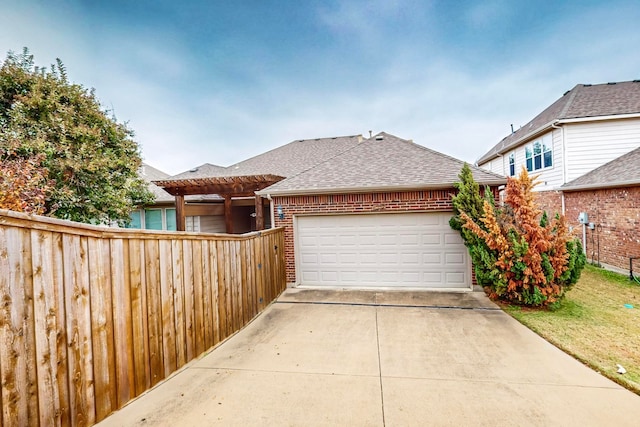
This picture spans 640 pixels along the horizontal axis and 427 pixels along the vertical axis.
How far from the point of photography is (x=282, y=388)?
329 centimetres

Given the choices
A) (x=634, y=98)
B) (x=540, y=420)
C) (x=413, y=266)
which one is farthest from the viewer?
(x=634, y=98)

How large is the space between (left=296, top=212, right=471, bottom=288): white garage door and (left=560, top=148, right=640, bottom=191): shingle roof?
5.15m

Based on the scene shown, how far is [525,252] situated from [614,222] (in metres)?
5.63

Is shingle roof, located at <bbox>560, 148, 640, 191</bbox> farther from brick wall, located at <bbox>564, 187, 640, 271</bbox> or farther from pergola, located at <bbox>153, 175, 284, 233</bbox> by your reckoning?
pergola, located at <bbox>153, 175, 284, 233</bbox>

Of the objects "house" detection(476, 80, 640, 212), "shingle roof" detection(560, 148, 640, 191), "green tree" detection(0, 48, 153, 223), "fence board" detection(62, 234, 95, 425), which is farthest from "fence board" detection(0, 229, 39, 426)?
"house" detection(476, 80, 640, 212)

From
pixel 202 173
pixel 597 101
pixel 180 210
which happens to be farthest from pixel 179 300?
pixel 597 101

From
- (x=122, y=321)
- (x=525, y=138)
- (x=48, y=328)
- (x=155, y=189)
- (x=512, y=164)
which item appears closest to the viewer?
(x=48, y=328)

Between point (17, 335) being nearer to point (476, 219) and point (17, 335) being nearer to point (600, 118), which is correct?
point (476, 219)

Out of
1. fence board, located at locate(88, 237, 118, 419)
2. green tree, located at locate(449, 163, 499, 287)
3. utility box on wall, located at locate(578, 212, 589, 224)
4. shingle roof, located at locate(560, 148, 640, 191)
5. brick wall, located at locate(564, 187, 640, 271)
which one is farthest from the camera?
utility box on wall, located at locate(578, 212, 589, 224)

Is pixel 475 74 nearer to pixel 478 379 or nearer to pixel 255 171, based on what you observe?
pixel 255 171

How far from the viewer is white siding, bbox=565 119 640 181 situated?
11359 millimetres

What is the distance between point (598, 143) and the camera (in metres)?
11.5

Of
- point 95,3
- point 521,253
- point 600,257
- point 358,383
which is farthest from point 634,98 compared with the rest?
point 95,3

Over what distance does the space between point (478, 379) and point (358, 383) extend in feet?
4.60
